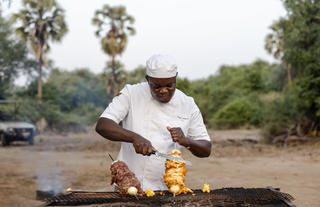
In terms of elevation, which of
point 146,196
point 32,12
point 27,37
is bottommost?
point 146,196

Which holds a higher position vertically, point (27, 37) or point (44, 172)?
point (27, 37)

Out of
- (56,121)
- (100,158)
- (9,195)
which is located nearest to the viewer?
(9,195)

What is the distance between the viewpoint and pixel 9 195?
805 cm

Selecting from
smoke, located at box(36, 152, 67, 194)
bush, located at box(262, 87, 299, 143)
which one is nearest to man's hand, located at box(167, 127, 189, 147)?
smoke, located at box(36, 152, 67, 194)

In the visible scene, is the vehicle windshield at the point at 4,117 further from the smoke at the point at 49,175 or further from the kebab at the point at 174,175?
the kebab at the point at 174,175

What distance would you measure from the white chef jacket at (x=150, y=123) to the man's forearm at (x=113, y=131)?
0.15 m

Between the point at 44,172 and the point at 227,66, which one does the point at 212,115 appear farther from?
the point at 44,172

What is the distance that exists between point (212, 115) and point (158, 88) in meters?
34.0

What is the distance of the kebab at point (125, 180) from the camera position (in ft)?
9.62

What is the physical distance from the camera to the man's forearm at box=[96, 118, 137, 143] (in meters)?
2.99

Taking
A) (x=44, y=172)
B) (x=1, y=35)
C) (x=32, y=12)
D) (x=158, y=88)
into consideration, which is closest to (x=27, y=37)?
(x=32, y=12)

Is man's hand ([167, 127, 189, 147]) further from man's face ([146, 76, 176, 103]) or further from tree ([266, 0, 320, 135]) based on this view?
tree ([266, 0, 320, 135])

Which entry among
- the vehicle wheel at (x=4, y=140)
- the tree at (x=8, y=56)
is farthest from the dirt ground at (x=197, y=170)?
the tree at (x=8, y=56)

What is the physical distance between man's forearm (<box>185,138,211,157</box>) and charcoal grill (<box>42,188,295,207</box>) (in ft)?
1.13
